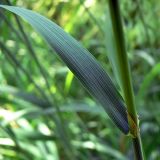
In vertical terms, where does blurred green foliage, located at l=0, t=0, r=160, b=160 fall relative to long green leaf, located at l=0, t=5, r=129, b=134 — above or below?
above

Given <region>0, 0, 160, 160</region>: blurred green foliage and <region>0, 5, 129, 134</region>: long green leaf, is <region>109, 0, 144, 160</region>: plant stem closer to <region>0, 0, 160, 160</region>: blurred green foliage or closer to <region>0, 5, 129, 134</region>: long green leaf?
<region>0, 5, 129, 134</region>: long green leaf

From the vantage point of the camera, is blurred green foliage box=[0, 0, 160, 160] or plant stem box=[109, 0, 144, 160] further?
blurred green foliage box=[0, 0, 160, 160]

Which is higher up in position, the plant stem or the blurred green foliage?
the blurred green foliage

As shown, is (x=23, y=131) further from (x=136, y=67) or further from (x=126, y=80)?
(x=136, y=67)

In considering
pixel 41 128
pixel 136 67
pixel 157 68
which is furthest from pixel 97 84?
pixel 136 67

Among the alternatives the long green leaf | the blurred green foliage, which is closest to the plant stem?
the long green leaf

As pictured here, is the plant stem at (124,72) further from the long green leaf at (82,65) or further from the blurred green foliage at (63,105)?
the blurred green foliage at (63,105)

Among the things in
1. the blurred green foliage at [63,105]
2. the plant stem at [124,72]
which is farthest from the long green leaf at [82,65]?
the blurred green foliage at [63,105]
